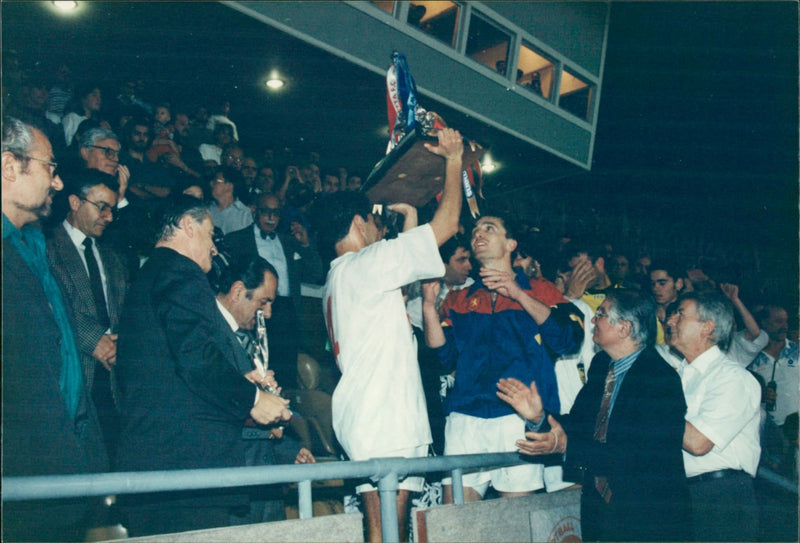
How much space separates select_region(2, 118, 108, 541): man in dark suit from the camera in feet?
7.36

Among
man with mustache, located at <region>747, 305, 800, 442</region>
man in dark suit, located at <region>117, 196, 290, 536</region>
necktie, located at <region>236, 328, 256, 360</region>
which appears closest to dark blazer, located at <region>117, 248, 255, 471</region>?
man in dark suit, located at <region>117, 196, 290, 536</region>

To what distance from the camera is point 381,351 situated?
130 inches

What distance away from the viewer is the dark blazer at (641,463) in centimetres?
306

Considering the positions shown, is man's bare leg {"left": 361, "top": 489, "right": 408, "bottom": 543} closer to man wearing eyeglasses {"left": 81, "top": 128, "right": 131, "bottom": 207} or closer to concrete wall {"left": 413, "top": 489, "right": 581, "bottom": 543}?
concrete wall {"left": 413, "top": 489, "right": 581, "bottom": 543}

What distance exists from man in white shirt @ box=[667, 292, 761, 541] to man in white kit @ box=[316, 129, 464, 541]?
1417 millimetres

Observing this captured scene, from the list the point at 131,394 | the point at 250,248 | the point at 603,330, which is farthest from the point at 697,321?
the point at 250,248

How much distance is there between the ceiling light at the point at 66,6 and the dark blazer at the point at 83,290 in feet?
16.5

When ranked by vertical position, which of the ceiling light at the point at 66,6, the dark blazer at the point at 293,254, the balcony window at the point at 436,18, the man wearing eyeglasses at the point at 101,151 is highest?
the balcony window at the point at 436,18

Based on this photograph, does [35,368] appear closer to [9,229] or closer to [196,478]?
[9,229]

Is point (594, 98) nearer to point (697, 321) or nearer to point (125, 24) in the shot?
point (125, 24)

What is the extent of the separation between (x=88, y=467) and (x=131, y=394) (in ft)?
1.14

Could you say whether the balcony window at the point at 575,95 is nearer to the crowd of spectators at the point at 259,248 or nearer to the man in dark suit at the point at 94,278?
the crowd of spectators at the point at 259,248

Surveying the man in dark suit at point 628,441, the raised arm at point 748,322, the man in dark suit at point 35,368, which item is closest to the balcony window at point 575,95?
the raised arm at point 748,322

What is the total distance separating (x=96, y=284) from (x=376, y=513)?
2130mm
